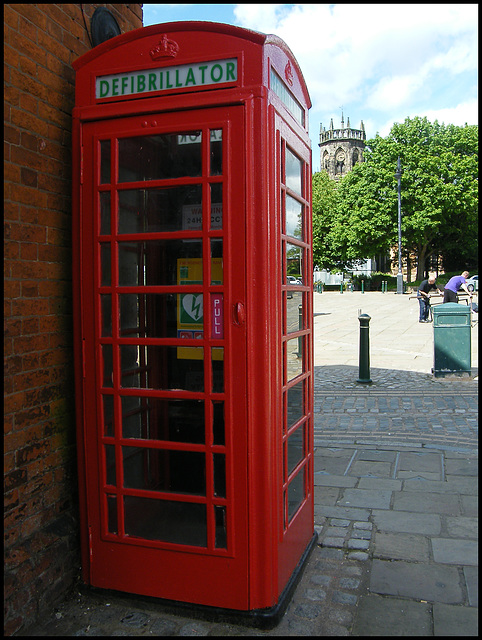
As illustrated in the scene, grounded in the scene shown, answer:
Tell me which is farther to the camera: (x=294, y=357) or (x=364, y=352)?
(x=364, y=352)

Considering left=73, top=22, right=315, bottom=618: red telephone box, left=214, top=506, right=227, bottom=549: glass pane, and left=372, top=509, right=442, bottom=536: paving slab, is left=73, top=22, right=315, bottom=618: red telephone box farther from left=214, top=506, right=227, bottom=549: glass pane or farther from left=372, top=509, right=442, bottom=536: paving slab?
left=372, top=509, right=442, bottom=536: paving slab

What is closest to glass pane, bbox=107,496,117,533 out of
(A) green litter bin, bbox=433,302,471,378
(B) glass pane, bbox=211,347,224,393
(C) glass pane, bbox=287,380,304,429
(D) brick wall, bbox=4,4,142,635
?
(D) brick wall, bbox=4,4,142,635

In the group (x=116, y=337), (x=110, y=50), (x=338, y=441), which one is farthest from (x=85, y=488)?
(x=338, y=441)

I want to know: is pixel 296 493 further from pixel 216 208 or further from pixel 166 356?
pixel 216 208

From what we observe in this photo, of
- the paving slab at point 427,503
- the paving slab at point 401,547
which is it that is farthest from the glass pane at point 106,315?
the paving slab at point 427,503

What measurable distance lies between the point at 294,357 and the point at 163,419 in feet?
2.57

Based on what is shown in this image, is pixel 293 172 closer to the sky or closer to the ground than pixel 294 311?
closer to the sky

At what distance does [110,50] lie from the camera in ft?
9.21

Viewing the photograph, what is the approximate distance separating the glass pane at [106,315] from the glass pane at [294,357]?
917 mm

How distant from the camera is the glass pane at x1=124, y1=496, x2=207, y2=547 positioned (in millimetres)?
2797

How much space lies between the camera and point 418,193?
4031cm


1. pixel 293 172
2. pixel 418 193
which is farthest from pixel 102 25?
pixel 418 193

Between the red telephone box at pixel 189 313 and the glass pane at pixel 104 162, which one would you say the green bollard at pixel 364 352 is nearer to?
the red telephone box at pixel 189 313

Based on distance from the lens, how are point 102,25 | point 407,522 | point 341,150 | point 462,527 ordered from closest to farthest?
point 102,25 → point 462,527 → point 407,522 → point 341,150
